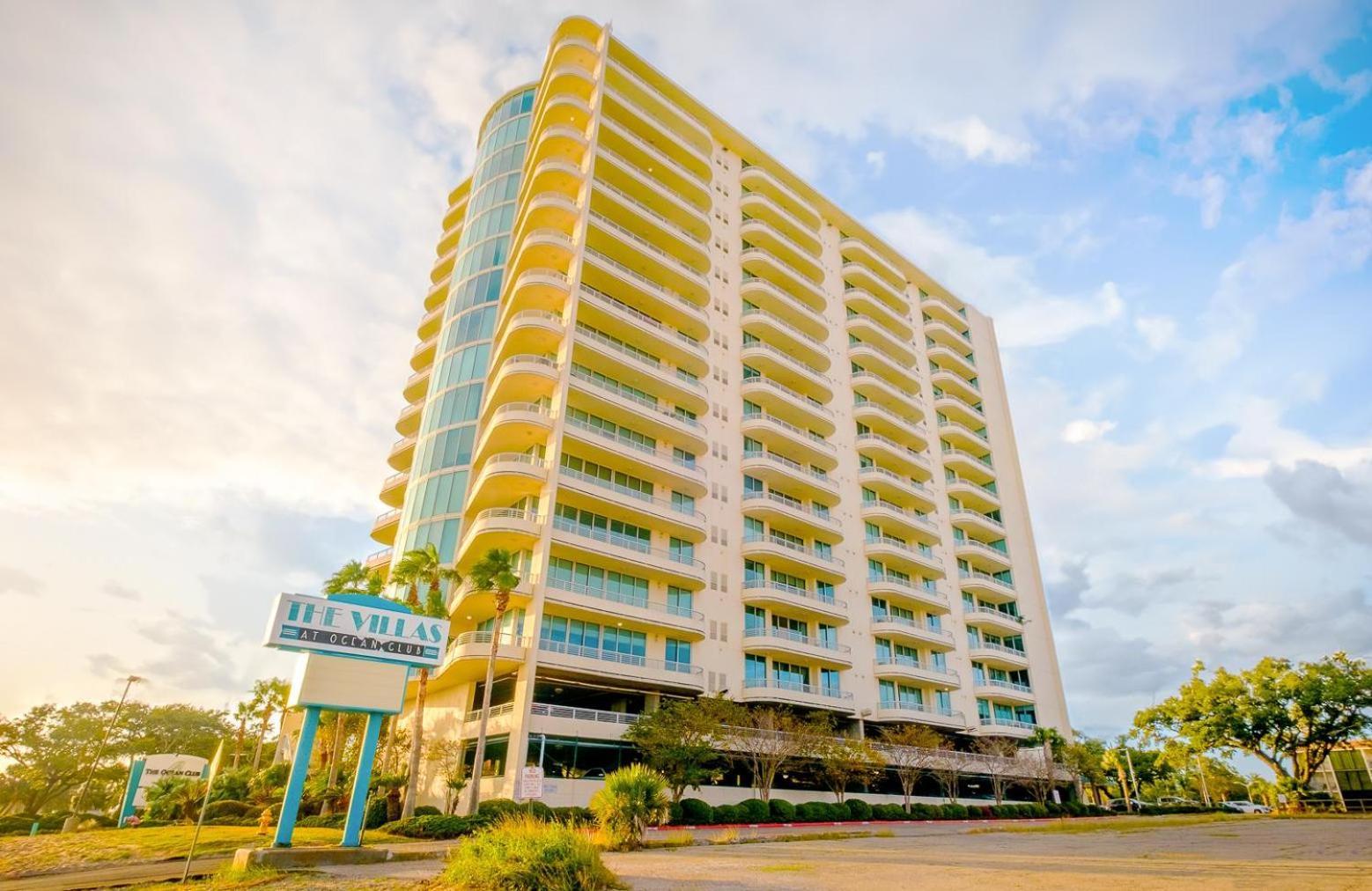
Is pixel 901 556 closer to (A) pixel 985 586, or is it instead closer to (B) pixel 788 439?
(A) pixel 985 586

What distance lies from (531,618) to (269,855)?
65.2ft

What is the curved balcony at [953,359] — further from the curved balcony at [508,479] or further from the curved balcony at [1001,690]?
the curved balcony at [508,479]

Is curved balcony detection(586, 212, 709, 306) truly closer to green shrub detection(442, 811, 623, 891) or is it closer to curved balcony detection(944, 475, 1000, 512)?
curved balcony detection(944, 475, 1000, 512)

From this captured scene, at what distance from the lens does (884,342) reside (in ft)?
235

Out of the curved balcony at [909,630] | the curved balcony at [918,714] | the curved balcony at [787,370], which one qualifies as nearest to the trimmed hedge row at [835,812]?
the curved balcony at [918,714]

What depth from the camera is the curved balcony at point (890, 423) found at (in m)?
64.5

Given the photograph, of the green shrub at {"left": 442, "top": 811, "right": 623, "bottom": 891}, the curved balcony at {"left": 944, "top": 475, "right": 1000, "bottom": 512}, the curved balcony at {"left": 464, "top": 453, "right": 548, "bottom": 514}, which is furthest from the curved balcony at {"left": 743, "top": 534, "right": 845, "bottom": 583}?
the green shrub at {"left": 442, "top": 811, "right": 623, "bottom": 891}

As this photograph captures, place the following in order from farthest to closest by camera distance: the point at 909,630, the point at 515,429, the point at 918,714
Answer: the point at 909,630, the point at 918,714, the point at 515,429

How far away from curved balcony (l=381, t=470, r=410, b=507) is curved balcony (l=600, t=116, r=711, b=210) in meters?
29.7

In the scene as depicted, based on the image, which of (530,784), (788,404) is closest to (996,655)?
(788,404)

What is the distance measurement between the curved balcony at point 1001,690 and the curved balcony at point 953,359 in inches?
1308

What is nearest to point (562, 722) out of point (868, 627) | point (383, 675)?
point (383, 675)

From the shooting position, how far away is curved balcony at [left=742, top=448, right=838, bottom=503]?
170 ft

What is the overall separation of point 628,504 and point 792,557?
531 inches
